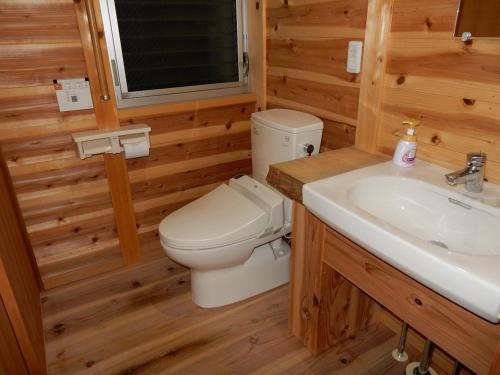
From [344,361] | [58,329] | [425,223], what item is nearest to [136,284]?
[58,329]

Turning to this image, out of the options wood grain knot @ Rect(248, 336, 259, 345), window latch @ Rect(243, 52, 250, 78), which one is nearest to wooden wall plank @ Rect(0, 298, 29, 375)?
wood grain knot @ Rect(248, 336, 259, 345)

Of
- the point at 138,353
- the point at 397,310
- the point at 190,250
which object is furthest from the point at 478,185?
the point at 138,353

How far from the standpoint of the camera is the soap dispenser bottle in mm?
1279

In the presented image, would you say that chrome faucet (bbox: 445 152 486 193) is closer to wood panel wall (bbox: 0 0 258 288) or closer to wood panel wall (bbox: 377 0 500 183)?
wood panel wall (bbox: 377 0 500 183)

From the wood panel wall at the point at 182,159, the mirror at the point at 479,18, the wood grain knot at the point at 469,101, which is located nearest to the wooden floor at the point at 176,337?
the wood panel wall at the point at 182,159

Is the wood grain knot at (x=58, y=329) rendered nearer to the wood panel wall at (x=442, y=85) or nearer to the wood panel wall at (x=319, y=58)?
the wood panel wall at (x=319, y=58)

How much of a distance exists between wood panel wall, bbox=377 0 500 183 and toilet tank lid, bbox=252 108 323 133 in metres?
0.38

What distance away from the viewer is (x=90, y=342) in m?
1.70

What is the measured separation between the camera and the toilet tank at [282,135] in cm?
169

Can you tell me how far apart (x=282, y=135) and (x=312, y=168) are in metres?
0.40

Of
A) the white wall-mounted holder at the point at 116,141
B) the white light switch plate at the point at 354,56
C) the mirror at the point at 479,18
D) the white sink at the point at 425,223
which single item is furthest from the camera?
the white wall-mounted holder at the point at 116,141

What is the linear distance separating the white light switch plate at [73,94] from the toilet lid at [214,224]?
73 centimetres

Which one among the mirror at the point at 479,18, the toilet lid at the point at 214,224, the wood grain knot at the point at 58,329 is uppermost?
the mirror at the point at 479,18

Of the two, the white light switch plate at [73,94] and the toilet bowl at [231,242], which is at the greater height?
the white light switch plate at [73,94]
